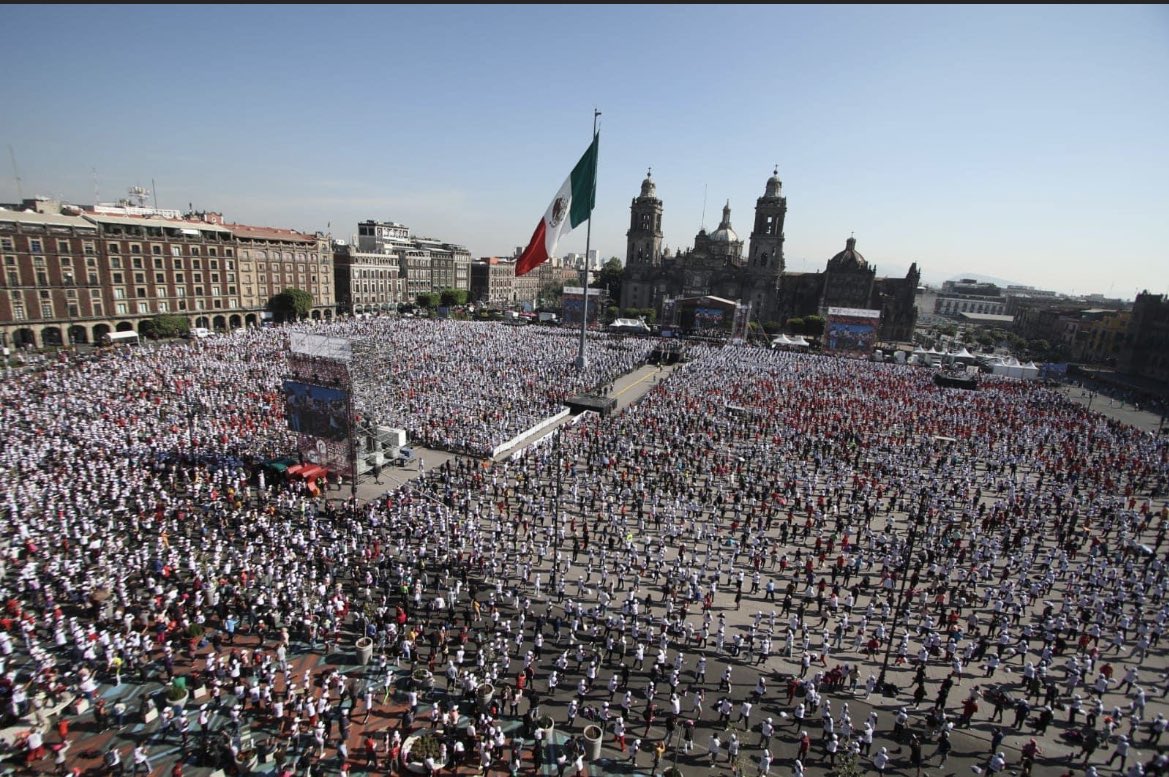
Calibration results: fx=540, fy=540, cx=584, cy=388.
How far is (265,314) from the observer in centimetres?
7650

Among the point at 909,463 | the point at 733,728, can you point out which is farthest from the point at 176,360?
the point at 909,463

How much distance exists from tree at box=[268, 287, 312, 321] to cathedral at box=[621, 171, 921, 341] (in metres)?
57.3

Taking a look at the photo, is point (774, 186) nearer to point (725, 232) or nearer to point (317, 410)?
point (725, 232)

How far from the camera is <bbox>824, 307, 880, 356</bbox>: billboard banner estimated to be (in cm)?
6962

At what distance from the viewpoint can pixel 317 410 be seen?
24.5 meters

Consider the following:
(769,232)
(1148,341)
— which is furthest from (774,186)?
(1148,341)

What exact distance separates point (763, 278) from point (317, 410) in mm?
85854

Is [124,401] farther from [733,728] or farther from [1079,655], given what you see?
[1079,655]

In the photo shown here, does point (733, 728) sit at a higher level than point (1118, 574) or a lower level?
lower

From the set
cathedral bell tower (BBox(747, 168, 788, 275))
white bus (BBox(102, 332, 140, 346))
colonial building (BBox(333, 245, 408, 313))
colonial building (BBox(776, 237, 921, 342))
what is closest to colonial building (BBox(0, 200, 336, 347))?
white bus (BBox(102, 332, 140, 346))

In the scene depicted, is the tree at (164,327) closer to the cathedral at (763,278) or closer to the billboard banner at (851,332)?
the cathedral at (763,278)

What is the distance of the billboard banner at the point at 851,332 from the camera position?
228 feet

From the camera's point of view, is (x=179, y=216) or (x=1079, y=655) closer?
(x=1079, y=655)

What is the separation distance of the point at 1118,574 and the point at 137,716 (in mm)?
30244
